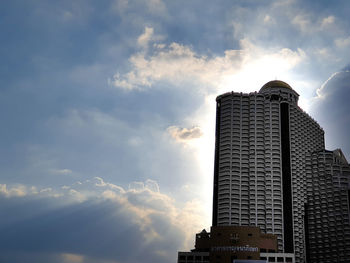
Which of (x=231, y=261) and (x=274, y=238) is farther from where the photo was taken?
(x=274, y=238)

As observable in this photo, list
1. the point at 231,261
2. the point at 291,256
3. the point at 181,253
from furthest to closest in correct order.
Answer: the point at 181,253
the point at 291,256
the point at 231,261

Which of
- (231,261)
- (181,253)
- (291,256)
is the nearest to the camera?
(231,261)

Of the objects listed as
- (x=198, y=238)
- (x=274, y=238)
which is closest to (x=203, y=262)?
(x=198, y=238)

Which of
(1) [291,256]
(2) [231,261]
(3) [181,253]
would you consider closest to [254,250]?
(2) [231,261]

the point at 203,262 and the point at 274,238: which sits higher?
the point at 274,238

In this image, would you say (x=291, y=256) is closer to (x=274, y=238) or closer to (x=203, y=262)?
(x=274, y=238)

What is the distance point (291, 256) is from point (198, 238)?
40649 mm

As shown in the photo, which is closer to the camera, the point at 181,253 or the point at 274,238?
the point at 274,238

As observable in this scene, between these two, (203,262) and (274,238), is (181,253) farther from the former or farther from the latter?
(274,238)

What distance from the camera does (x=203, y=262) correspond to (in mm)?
186000

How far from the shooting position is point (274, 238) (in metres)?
187

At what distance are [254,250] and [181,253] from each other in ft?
127

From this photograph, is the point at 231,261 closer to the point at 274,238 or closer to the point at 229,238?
the point at 229,238

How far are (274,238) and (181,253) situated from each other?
42.7 m
